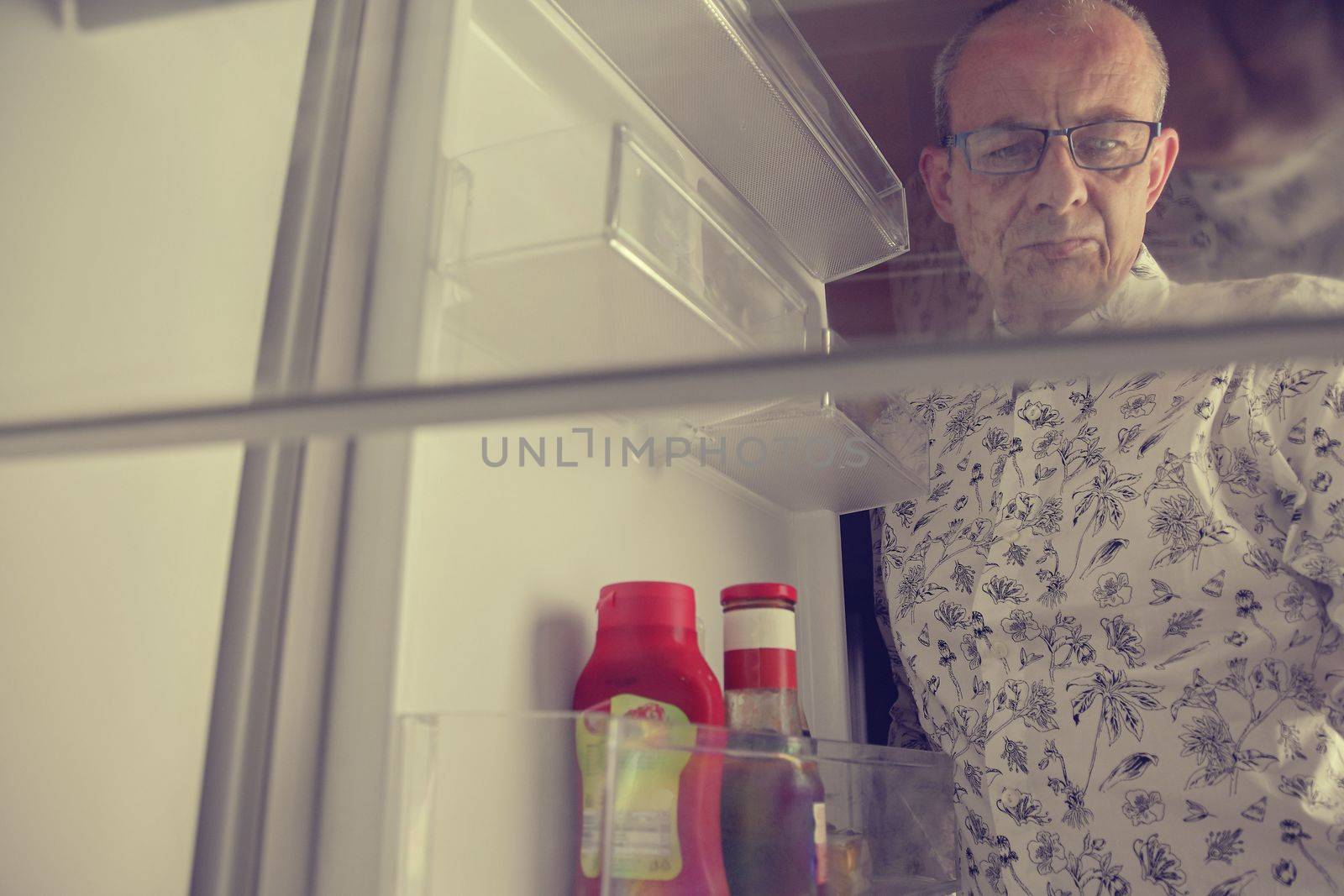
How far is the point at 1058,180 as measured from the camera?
0.33 m

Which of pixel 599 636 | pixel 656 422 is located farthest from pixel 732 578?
pixel 599 636

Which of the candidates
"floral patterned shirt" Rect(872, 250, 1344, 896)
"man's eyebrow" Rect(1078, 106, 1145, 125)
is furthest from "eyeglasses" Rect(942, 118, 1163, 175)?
"floral patterned shirt" Rect(872, 250, 1344, 896)

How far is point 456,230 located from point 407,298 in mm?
46

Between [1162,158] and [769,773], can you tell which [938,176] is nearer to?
[1162,158]

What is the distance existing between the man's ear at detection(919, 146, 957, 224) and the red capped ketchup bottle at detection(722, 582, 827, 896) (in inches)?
15.8

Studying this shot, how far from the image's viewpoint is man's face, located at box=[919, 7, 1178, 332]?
0.96 feet

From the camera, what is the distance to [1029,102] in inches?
13.8

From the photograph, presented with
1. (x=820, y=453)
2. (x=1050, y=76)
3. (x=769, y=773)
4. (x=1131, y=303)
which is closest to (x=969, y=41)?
(x=1050, y=76)

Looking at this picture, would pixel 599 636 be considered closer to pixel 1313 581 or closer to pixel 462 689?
pixel 462 689

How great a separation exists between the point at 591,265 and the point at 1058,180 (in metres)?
0.28

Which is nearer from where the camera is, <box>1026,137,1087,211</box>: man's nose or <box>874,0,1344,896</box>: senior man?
<box>1026,137,1087,211</box>: man's nose

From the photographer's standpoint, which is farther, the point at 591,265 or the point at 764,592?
the point at 764,592

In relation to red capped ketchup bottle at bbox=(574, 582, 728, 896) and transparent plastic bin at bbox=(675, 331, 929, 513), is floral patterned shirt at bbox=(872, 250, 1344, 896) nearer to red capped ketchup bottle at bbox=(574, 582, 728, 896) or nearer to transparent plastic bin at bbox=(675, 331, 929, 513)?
transparent plastic bin at bbox=(675, 331, 929, 513)

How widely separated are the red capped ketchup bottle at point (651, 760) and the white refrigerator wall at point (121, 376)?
0.75 ft
